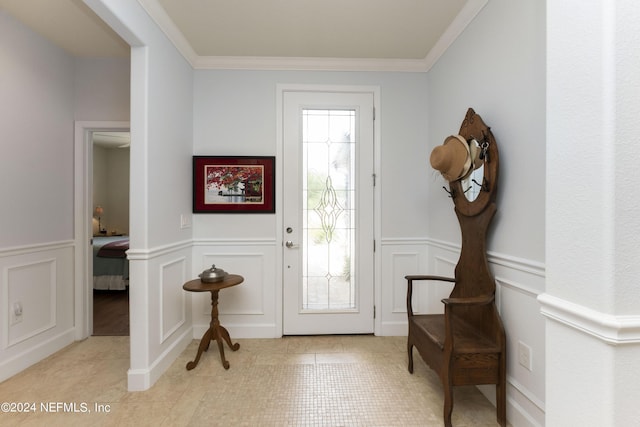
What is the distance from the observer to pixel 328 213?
296cm

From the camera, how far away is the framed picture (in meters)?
2.88

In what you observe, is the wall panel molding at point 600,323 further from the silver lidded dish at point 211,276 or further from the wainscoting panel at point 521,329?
the silver lidded dish at point 211,276

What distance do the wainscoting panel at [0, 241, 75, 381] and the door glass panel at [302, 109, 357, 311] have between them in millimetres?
2194

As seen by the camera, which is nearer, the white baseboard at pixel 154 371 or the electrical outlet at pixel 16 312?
the white baseboard at pixel 154 371

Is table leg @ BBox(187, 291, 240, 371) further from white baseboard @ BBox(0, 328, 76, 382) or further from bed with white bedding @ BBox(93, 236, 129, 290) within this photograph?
bed with white bedding @ BBox(93, 236, 129, 290)

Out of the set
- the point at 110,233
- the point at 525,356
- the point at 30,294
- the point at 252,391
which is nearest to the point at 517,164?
the point at 525,356

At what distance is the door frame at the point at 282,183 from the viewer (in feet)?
9.53

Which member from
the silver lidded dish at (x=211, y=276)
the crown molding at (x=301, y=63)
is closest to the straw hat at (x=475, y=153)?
the crown molding at (x=301, y=63)

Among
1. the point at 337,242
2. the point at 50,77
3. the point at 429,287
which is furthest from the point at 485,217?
the point at 50,77

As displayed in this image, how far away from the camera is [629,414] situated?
82cm

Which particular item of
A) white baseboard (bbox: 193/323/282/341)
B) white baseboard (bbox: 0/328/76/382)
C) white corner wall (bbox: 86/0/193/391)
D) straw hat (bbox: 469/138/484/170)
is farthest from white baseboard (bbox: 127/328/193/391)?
straw hat (bbox: 469/138/484/170)

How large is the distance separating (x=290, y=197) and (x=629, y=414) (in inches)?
97.8

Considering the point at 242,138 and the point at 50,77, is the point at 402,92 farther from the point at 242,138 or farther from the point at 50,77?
the point at 50,77

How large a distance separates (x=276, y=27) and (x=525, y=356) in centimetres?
278
